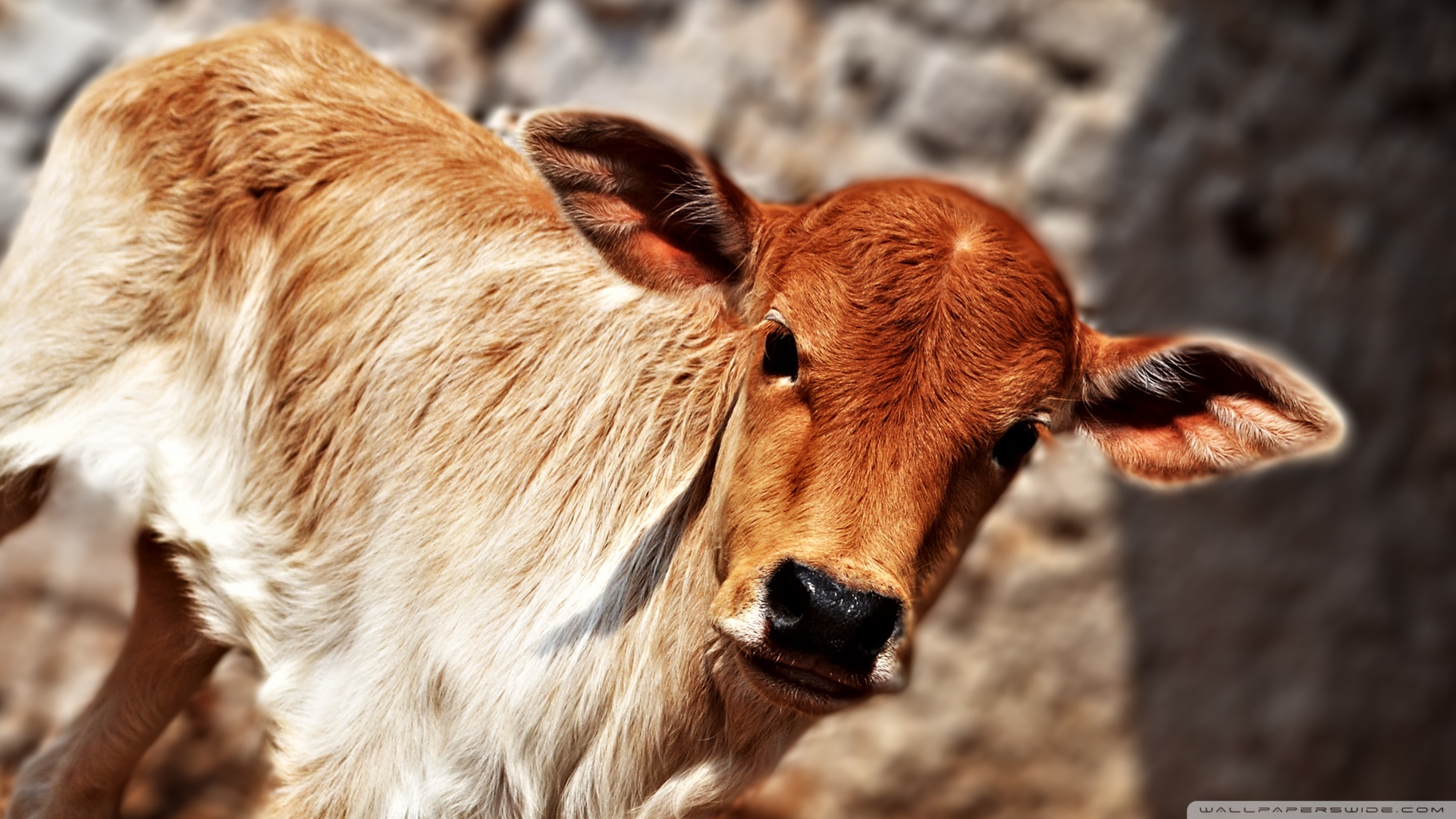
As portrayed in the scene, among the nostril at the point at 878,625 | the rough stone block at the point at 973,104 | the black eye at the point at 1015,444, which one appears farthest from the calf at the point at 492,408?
the rough stone block at the point at 973,104

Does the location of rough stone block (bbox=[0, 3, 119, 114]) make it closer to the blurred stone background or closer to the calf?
the blurred stone background

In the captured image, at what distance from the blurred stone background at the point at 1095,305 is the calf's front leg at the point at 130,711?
5.41 ft

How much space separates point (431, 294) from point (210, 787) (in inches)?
125

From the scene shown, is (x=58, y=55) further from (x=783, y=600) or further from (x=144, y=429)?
(x=783, y=600)

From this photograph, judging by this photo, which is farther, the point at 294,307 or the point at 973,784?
the point at 973,784

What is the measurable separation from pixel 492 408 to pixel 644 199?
2.43ft

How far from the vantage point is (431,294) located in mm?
3498

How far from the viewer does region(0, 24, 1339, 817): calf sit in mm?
2730

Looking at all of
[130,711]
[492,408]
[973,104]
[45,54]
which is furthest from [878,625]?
[45,54]

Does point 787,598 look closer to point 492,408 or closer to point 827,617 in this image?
point 827,617

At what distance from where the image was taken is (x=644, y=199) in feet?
10.0

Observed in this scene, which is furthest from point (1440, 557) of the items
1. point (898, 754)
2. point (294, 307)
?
point (294, 307)

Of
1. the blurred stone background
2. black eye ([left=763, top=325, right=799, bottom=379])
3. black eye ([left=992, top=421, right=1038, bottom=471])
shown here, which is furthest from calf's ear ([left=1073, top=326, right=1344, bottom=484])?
the blurred stone background

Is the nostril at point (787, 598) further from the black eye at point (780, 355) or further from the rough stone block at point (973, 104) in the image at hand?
the rough stone block at point (973, 104)
